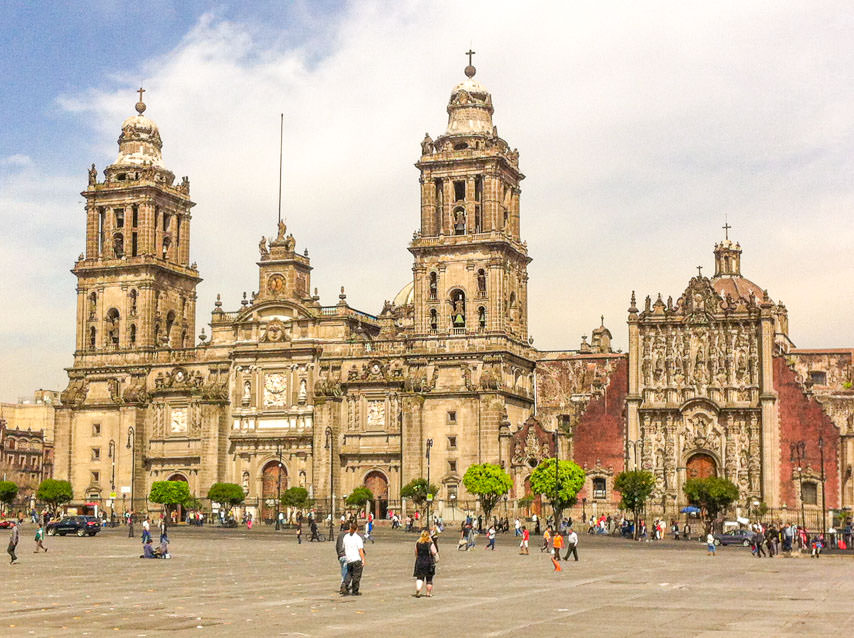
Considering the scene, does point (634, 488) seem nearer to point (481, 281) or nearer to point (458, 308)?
point (481, 281)

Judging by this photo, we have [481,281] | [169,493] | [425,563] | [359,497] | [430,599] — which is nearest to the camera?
[430,599]

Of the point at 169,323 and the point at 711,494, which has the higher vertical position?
the point at 169,323

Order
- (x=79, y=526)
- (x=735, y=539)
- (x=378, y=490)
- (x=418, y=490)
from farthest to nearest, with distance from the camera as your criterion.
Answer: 1. (x=378, y=490)
2. (x=418, y=490)
3. (x=79, y=526)
4. (x=735, y=539)

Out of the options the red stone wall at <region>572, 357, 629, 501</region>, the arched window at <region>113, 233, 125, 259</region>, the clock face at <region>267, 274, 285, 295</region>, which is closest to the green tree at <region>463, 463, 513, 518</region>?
the red stone wall at <region>572, 357, 629, 501</region>

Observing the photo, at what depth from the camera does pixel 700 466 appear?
288 ft

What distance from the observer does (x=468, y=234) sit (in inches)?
3792

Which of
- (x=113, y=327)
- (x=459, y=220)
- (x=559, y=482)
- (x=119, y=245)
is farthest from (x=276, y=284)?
(x=559, y=482)

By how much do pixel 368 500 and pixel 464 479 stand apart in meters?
10.3

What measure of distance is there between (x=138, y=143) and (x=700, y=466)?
54.1 metres

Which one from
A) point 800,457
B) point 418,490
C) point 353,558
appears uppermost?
point 800,457

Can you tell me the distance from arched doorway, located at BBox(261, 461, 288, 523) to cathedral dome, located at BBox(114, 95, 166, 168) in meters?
28.1

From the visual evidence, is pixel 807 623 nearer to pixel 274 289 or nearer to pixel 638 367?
pixel 638 367

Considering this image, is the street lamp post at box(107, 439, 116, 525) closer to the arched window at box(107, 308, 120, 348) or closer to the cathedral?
the cathedral

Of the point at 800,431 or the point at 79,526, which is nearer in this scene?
the point at 79,526
